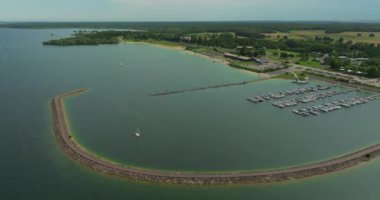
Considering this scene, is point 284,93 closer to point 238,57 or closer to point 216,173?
point 216,173

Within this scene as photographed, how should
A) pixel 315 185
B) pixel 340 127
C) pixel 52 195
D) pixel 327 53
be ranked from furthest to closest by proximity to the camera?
pixel 327 53 < pixel 340 127 < pixel 315 185 < pixel 52 195

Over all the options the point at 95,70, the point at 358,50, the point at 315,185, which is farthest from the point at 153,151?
the point at 358,50

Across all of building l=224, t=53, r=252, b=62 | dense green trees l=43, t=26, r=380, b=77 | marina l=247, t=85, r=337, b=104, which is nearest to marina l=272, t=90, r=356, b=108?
marina l=247, t=85, r=337, b=104

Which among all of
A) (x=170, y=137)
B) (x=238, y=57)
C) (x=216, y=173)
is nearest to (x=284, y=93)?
(x=170, y=137)

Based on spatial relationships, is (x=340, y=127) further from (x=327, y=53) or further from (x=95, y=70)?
(x=327, y=53)

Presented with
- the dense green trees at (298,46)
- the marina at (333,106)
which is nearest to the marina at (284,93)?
the marina at (333,106)

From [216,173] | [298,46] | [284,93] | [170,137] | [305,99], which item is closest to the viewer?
[216,173]

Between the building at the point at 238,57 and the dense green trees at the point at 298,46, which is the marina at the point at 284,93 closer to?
the dense green trees at the point at 298,46

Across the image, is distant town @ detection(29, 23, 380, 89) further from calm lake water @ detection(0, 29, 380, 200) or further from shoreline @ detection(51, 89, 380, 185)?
shoreline @ detection(51, 89, 380, 185)
